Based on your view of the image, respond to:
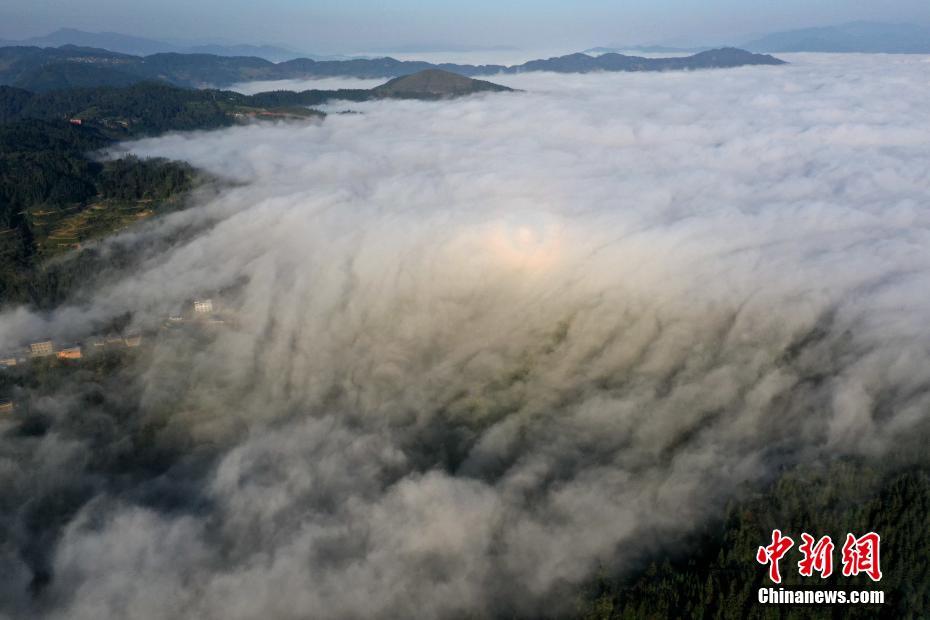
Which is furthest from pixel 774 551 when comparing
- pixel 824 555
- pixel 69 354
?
pixel 69 354

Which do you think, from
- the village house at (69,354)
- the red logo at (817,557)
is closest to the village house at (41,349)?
the village house at (69,354)

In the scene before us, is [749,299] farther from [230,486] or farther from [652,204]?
[230,486]

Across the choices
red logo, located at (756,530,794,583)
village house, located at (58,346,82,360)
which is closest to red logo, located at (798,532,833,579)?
red logo, located at (756,530,794,583)

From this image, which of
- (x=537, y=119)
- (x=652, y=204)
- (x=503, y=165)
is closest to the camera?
(x=652, y=204)

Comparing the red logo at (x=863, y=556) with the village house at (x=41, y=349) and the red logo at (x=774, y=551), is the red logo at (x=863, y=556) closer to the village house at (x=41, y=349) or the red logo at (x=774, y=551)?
the red logo at (x=774, y=551)

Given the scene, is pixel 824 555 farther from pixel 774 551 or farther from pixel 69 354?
pixel 69 354

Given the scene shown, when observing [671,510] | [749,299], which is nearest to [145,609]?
Answer: [671,510]

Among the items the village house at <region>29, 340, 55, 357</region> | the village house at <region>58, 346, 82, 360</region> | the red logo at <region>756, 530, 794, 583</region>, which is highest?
the village house at <region>29, 340, 55, 357</region>

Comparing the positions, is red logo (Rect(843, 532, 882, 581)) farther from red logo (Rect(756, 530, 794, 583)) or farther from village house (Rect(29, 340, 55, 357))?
village house (Rect(29, 340, 55, 357))

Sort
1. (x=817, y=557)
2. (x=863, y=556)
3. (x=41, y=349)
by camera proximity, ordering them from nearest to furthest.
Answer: (x=863, y=556) → (x=817, y=557) → (x=41, y=349)

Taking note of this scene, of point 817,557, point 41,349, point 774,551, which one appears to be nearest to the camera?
point 817,557

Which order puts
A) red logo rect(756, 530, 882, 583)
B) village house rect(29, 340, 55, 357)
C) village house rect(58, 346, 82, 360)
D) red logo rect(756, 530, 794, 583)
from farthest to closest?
village house rect(58, 346, 82, 360)
village house rect(29, 340, 55, 357)
red logo rect(756, 530, 794, 583)
red logo rect(756, 530, 882, 583)
